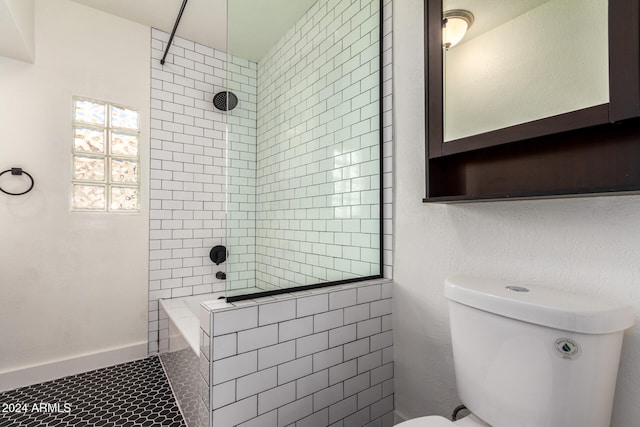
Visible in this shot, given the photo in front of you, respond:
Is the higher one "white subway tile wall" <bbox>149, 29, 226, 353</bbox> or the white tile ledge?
"white subway tile wall" <bbox>149, 29, 226, 353</bbox>

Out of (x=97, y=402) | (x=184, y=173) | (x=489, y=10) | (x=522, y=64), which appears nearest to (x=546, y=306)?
(x=522, y=64)

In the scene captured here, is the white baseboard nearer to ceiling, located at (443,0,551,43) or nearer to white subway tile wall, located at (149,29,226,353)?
white subway tile wall, located at (149,29,226,353)

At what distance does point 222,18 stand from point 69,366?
107 inches

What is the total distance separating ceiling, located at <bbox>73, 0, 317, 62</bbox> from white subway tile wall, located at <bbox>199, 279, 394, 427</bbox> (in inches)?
44.3

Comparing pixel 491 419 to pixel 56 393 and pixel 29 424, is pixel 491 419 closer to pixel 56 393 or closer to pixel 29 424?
pixel 29 424

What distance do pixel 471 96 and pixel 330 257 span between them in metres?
1.00

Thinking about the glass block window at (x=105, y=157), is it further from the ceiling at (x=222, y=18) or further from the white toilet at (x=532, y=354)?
the white toilet at (x=532, y=354)

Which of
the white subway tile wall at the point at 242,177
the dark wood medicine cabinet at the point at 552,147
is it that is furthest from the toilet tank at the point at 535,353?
the white subway tile wall at the point at 242,177

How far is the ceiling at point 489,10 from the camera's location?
3.34ft

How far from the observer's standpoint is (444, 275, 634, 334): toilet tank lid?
740 millimetres

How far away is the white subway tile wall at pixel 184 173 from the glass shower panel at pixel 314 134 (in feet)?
3.86

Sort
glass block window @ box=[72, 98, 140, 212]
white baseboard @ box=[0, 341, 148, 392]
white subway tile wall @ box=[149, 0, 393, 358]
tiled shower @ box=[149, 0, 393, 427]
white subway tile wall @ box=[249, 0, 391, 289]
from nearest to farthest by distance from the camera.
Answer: tiled shower @ box=[149, 0, 393, 427] < white subway tile wall @ box=[149, 0, 393, 358] < white subway tile wall @ box=[249, 0, 391, 289] < white baseboard @ box=[0, 341, 148, 392] < glass block window @ box=[72, 98, 140, 212]

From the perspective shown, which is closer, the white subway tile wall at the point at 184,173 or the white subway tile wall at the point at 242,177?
the white subway tile wall at the point at 242,177

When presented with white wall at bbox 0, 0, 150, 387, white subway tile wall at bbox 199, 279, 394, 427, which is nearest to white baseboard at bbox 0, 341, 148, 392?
white wall at bbox 0, 0, 150, 387
